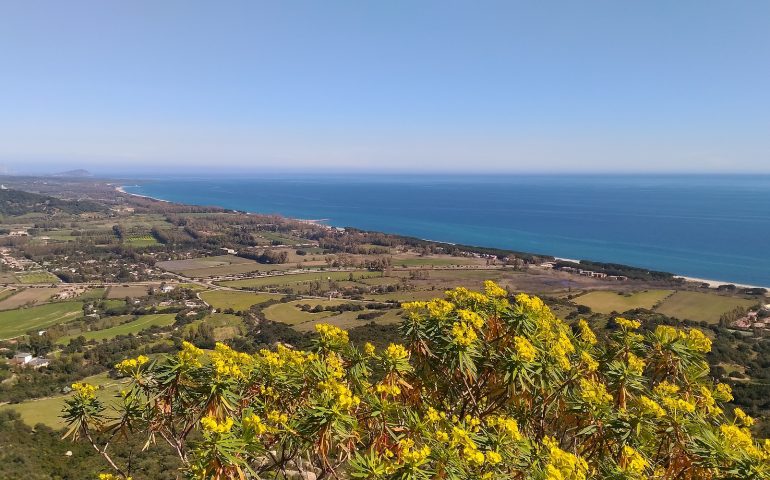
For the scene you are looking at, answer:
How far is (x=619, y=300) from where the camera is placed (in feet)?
196

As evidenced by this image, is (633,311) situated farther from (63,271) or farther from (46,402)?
(63,271)

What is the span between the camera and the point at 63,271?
279 ft

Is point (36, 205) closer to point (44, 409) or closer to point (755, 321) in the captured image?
point (44, 409)

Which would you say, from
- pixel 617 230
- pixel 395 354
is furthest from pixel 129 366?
pixel 617 230

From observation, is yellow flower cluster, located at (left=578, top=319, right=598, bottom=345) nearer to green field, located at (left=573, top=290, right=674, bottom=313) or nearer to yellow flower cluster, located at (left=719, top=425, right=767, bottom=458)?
yellow flower cluster, located at (left=719, top=425, right=767, bottom=458)

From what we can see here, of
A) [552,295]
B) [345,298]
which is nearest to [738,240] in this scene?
[552,295]

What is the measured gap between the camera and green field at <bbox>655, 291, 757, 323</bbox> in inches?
2010

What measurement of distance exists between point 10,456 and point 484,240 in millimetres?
109352

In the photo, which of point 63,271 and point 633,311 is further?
point 63,271

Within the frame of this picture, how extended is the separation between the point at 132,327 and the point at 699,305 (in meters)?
74.1

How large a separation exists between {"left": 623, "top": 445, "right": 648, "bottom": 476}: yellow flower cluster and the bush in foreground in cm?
2

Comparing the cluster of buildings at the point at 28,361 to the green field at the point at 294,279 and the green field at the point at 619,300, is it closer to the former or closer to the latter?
the green field at the point at 294,279

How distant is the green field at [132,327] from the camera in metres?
52.0

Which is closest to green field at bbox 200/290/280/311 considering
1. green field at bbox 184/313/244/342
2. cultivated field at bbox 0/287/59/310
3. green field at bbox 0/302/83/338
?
green field at bbox 184/313/244/342
